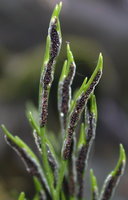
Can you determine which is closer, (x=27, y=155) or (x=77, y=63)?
(x=27, y=155)

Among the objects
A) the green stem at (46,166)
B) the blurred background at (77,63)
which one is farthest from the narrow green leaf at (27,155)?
the blurred background at (77,63)

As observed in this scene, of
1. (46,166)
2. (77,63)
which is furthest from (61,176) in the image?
(77,63)

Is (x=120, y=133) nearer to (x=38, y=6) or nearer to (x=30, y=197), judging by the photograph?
(x=30, y=197)

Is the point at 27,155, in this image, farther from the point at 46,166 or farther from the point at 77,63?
the point at 77,63

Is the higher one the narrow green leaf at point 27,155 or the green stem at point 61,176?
the narrow green leaf at point 27,155

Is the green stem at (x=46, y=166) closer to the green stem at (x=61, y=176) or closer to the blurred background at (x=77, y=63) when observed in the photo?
the green stem at (x=61, y=176)

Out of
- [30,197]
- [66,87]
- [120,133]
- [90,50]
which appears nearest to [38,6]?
[90,50]

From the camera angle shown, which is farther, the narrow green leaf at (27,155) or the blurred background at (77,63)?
the blurred background at (77,63)

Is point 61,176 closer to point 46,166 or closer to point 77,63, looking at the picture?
point 46,166

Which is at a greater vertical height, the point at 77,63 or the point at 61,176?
the point at 77,63
